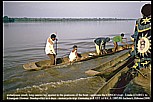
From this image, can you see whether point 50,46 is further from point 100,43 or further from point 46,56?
point 100,43

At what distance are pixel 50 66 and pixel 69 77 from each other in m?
0.44

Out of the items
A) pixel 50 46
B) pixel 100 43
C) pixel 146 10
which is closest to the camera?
pixel 146 10

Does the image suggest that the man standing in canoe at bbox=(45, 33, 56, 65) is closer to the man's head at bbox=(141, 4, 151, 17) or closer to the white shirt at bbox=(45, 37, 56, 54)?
the white shirt at bbox=(45, 37, 56, 54)

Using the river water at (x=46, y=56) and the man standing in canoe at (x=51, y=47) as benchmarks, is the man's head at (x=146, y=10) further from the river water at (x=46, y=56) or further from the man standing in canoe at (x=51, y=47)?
the man standing in canoe at (x=51, y=47)

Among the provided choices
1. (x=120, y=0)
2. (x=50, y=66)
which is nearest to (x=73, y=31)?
(x=50, y=66)

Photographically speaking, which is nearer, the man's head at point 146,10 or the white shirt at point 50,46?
the man's head at point 146,10

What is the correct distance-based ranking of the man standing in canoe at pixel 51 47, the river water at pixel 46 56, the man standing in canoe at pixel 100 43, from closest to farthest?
the river water at pixel 46 56
the man standing in canoe at pixel 51 47
the man standing in canoe at pixel 100 43

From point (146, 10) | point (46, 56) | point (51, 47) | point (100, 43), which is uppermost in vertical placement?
point (146, 10)

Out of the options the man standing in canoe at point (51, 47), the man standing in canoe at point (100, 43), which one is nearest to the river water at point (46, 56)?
the man standing in canoe at point (100, 43)

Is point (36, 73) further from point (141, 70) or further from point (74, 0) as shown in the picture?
point (141, 70)

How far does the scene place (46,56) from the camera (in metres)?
4.51

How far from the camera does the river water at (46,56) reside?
10.7 ft

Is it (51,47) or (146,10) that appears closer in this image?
(146,10)

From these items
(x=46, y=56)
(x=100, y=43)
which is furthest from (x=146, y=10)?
(x=46, y=56)
